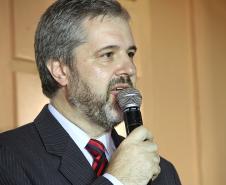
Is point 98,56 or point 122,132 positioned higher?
point 98,56

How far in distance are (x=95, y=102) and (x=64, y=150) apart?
0.46 ft

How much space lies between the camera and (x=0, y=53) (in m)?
1.57

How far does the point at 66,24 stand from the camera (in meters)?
1.26

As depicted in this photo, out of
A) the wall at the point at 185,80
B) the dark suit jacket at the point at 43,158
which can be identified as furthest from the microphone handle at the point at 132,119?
the wall at the point at 185,80

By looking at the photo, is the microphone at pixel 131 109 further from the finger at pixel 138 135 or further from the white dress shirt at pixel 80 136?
the white dress shirt at pixel 80 136

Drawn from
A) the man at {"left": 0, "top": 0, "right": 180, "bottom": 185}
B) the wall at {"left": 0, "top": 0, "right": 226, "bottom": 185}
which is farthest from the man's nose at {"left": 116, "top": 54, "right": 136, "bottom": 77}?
the wall at {"left": 0, "top": 0, "right": 226, "bottom": 185}

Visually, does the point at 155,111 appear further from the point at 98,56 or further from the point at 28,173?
the point at 28,173

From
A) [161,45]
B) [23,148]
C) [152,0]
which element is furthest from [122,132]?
[23,148]

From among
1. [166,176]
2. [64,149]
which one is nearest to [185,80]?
[166,176]

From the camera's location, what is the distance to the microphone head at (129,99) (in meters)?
Result: 1.06

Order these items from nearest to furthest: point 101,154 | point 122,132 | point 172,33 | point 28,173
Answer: point 28,173 → point 101,154 → point 122,132 → point 172,33

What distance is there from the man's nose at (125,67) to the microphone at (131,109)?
103 mm

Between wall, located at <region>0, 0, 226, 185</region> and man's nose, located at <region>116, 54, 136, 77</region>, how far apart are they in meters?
0.83

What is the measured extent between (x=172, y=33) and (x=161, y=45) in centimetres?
10
